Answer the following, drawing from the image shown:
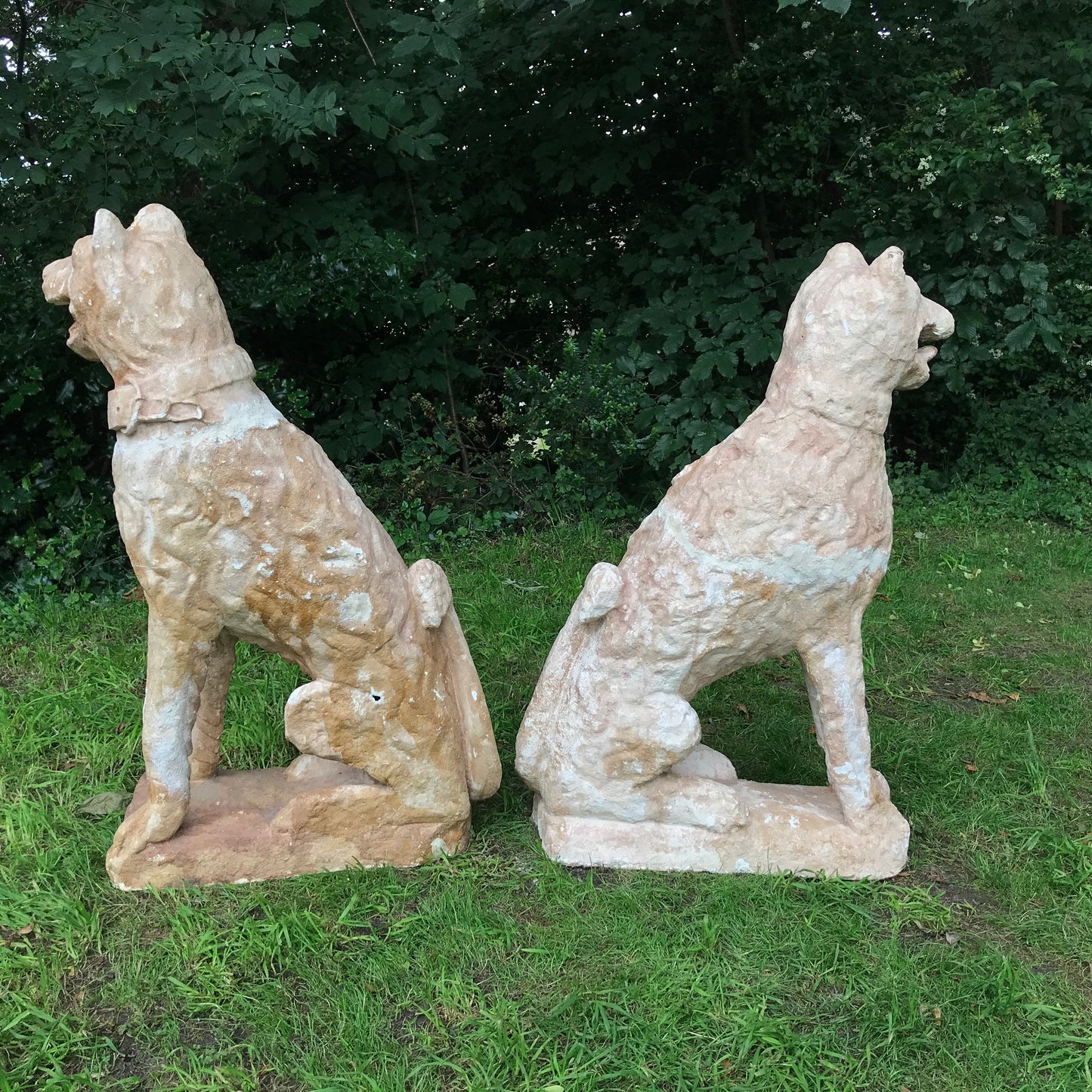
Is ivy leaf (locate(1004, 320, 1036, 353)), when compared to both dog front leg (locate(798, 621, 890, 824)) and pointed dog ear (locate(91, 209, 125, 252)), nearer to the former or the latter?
dog front leg (locate(798, 621, 890, 824))

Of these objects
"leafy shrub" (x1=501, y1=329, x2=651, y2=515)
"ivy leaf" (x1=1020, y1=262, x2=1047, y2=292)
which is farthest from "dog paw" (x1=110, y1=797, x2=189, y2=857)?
"ivy leaf" (x1=1020, y1=262, x2=1047, y2=292)

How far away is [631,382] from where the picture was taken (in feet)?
17.9

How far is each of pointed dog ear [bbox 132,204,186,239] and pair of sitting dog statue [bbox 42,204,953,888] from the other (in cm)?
1

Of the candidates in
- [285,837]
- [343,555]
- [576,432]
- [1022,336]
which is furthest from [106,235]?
[1022,336]

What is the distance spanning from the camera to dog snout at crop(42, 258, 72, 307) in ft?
8.04

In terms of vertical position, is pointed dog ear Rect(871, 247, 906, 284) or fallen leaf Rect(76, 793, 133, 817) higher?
pointed dog ear Rect(871, 247, 906, 284)

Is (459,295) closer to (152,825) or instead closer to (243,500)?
(243,500)

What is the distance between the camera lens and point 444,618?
115 inches

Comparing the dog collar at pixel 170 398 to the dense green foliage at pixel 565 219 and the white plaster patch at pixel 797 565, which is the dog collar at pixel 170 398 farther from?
the dense green foliage at pixel 565 219

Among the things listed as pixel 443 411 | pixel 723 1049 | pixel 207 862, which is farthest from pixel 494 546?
pixel 723 1049

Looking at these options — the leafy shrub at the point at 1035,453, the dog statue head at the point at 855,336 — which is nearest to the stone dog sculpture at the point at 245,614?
the dog statue head at the point at 855,336

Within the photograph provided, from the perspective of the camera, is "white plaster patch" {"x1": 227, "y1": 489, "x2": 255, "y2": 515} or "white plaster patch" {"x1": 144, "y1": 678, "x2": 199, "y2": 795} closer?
"white plaster patch" {"x1": 227, "y1": 489, "x2": 255, "y2": 515}

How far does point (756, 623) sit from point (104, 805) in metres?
2.22

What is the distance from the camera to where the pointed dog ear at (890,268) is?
97.1 inches
